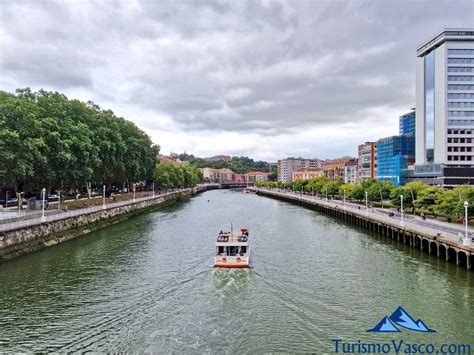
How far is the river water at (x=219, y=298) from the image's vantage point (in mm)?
19578

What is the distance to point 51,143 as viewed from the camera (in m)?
49.9

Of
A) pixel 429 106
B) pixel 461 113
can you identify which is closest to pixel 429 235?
pixel 461 113

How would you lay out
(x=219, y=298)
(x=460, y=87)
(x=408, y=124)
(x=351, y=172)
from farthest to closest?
(x=351, y=172), (x=408, y=124), (x=460, y=87), (x=219, y=298)

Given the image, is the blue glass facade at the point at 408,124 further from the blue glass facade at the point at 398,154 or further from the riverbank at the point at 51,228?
the riverbank at the point at 51,228

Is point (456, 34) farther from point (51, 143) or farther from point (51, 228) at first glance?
point (51, 228)

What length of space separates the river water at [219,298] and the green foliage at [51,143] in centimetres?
1103

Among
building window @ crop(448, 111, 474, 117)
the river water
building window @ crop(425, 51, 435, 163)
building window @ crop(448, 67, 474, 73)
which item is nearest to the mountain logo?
the river water

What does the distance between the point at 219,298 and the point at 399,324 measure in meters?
11.4

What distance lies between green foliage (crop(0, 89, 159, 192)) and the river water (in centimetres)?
1103

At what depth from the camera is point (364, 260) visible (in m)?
37.9

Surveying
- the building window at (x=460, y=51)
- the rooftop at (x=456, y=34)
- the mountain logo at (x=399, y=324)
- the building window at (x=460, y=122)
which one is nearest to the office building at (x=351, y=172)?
the building window at (x=460, y=122)

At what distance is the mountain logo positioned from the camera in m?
20.8

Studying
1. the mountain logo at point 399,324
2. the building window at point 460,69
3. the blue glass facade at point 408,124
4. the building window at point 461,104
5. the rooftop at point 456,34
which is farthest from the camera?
the blue glass facade at point 408,124

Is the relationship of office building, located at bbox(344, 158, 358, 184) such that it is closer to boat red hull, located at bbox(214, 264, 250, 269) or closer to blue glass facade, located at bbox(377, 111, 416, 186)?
blue glass facade, located at bbox(377, 111, 416, 186)
